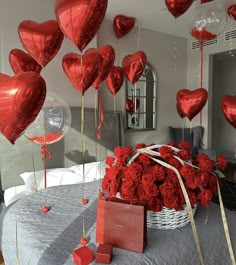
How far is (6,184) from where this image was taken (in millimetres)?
2152

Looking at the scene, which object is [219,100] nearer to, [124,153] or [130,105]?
[130,105]

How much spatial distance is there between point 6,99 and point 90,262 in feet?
1.81

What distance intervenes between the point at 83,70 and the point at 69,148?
1.63 meters

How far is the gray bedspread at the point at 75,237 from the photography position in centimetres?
78

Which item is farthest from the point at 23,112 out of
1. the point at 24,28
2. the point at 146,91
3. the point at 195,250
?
the point at 146,91

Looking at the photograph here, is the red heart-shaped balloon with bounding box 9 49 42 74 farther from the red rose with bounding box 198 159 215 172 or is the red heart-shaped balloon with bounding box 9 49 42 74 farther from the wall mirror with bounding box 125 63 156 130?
the wall mirror with bounding box 125 63 156 130

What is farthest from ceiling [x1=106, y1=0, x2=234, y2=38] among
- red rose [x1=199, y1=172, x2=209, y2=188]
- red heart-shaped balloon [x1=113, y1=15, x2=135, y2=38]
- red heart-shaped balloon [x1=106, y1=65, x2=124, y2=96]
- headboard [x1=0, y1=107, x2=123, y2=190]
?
red rose [x1=199, y1=172, x2=209, y2=188]

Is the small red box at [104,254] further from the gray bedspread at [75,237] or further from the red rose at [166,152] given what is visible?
the red rose at [166,152]

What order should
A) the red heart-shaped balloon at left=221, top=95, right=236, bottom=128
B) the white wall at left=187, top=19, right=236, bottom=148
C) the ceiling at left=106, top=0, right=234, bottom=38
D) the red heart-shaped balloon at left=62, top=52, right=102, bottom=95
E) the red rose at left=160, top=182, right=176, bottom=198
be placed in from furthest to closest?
the white wall at left=187, top=19, right=236, bottom=148
the ceiling at left=106, top=0, right=234, bottom=38
the red heart-shaped balloon at left=221, top=95, right=236, bottom=128
the red heart-shaped balloon at left=62, top=52, right=102, bottom=95
the red rose at left=160, top=182, right=176, bottom=198

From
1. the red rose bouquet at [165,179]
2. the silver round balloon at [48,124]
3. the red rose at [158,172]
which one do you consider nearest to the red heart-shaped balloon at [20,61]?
the silver round balloon at [48,124]

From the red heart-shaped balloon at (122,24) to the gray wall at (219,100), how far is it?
235 centimetres

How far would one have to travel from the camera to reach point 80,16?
0.78 m

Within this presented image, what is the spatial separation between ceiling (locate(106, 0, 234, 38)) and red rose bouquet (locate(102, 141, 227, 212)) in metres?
1.91

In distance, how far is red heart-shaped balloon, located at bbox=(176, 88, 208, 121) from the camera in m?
1.68
